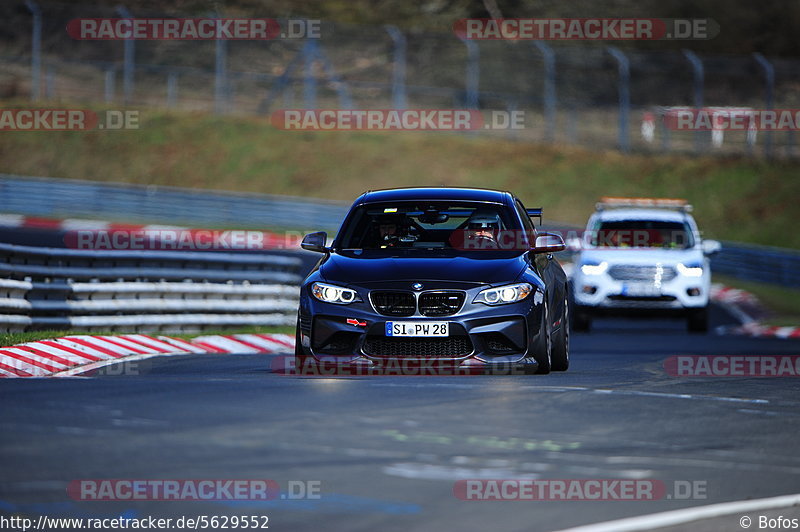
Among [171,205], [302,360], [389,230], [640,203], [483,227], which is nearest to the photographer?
[302,360]

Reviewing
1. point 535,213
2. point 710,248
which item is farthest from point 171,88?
point 535,213

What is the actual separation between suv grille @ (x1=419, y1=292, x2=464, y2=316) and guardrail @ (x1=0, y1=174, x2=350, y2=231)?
30.5m

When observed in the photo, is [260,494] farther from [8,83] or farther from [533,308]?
[8,83]

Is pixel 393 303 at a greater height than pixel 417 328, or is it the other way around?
pixel 393 303

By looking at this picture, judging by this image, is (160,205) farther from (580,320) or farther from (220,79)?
(580,320)

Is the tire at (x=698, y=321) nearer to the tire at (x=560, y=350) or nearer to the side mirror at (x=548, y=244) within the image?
the tire at (x=560, y=350)

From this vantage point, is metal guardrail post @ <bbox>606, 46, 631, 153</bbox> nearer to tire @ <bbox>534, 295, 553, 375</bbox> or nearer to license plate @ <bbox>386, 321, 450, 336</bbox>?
tire @ <bbox>534, 295, 553, 375</bbox>

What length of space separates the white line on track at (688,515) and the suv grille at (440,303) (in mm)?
4493

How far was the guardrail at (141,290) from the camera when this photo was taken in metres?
15.4

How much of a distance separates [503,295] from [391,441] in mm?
3483

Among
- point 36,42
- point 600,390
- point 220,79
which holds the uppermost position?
point 36,42

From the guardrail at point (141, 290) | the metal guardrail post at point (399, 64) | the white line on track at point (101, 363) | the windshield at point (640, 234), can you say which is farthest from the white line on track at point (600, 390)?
the metal guardrail post at point (399, 64)

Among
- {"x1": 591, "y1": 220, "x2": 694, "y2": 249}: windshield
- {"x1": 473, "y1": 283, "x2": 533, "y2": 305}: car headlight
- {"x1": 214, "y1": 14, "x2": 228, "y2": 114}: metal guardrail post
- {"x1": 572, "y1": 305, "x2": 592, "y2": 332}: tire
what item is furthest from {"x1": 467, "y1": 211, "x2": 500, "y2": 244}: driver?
{"x1": 214, "y1": 14, "x2": 228, "y2": 114}: metal guardrail post

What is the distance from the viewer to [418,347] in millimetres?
11383
